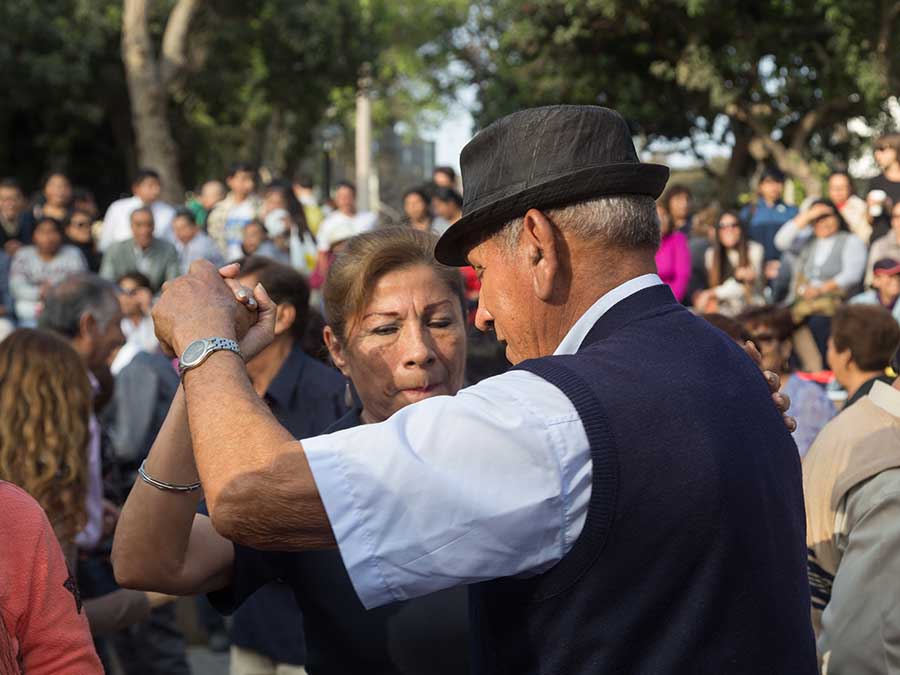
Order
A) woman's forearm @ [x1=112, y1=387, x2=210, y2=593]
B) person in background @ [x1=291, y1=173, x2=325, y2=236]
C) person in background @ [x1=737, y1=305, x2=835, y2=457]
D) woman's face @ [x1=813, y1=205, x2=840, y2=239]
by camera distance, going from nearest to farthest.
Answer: woman's forearm @ [x1=112, y1=387, x2=210, y2=593] < person in background @ [x1=737, y1=305, x2=835, y2=457] < woman's face @ [x1=813, y1=205, x2=840, y2=239] < person in background @ [x1=291, y1=173, x2=325, y2=236]

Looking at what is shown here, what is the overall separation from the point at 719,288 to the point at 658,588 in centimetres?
969

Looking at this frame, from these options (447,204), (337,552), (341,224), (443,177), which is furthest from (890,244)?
(337,552)

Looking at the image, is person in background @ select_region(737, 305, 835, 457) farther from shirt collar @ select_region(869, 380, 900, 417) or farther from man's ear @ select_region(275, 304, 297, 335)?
man's ear @ select_region(275, 304, 297, 335)

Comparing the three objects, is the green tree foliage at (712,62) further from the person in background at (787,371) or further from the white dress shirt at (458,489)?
the white dress shirt at (458,489)

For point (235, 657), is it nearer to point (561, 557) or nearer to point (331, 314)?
point (331, 314)

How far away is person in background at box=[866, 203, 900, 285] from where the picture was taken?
9188 mm

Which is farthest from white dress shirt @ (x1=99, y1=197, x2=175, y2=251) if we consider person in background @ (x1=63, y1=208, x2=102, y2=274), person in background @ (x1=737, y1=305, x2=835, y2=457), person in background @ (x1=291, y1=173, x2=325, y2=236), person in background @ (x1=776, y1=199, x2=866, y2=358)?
person in background @ (x1=737, y1=305, x2=835, y2=457)

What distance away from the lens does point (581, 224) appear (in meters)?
2.09

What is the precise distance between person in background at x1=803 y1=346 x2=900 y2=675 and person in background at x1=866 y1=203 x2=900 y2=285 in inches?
224

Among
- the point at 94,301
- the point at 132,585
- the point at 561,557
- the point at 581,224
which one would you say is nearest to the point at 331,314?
the point at 132,585

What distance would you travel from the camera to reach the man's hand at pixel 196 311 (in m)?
2.13

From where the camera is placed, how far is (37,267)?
1069 cm

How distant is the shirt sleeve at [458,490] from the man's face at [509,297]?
0.32m

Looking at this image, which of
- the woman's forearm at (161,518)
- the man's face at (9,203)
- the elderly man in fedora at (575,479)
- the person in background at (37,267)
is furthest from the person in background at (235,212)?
the elderly man in fedora at (575,479)
